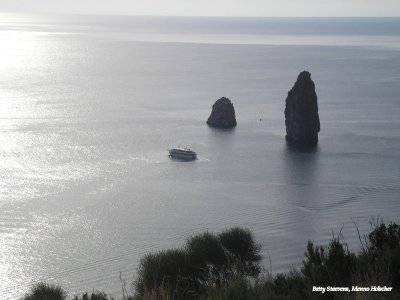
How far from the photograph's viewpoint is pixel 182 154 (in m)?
68.2

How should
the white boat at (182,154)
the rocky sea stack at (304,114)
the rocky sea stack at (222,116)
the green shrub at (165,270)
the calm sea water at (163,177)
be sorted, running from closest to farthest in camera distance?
the green shrub at (165,270)
the calm sea water at (163,177)
the white boat at (182,154)
the rocky sea stack at (304,114)
the rocky sea stack at (222,116)

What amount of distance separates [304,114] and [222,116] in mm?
13148

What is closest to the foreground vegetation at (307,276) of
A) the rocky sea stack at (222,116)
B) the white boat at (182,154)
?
the white boat at (182,154)

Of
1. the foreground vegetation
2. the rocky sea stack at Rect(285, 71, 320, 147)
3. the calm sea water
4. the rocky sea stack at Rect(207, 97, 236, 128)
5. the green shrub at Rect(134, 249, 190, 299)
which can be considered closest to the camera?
the foreground vegetation

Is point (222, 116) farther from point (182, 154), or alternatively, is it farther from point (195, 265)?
point (195, 265)

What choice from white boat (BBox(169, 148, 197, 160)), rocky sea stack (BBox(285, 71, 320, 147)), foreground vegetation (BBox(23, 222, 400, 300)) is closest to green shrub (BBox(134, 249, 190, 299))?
foreground vegetation (BBox(23, 222, 400, 300))

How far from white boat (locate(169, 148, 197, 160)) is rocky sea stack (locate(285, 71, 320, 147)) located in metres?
15.9

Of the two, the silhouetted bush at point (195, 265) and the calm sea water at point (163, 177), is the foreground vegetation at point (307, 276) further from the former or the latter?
the calm sea water at point (163, 177)

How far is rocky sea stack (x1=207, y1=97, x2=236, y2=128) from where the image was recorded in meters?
86.8

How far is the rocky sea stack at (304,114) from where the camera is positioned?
3066 inches

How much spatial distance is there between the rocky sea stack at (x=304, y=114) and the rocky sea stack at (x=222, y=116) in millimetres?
10879

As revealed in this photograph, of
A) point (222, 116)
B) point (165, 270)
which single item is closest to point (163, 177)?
point (222, 116)

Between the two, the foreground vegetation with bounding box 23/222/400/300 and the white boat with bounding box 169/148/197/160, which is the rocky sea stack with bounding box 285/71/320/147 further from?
the foreground vegetation with bounding box 23/222/400/300

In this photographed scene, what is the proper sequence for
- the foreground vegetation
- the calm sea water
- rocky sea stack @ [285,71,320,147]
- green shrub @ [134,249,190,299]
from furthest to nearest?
1. rocky sea stack @ [285,71,320,147]
2. the calm sea water
3. green shrub @ [134,249,190,299]
4. the foreground vegetation
